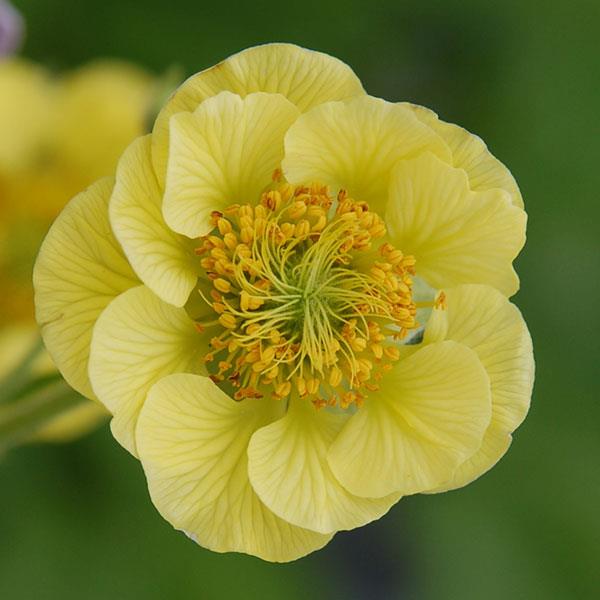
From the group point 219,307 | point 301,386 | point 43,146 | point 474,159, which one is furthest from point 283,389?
point 43,146

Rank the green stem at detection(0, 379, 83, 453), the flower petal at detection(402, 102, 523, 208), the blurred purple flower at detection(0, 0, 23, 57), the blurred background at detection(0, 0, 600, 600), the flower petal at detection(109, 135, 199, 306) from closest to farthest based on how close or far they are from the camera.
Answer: the flower petal at detection(109, 135, 199, 306)
the flower petal at detection(402, 102, 523, 208)
the green stem at detection(0, 379, 83, 453)
the blurred purple flower at detection(0, 0, 23, 57)
the blurred background at detection(0, 0, 600, 600)

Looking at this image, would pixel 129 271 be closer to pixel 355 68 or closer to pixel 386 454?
pixel 386 454

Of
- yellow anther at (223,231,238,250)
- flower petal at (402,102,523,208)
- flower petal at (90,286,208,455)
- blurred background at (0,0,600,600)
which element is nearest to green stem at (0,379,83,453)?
flower petal at (90,286,208,455)

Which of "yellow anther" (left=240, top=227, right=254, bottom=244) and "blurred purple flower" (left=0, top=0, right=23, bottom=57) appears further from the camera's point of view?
"blurred purple flower" (left=0, top=0, right=23, bottom=57)

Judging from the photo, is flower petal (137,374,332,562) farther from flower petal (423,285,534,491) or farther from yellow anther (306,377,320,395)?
flower petal (423,285,534,491)

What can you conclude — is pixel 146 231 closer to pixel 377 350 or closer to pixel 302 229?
pixel 302 229

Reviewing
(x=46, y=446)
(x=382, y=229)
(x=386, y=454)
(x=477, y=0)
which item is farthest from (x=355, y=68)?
(x=386, y=454)

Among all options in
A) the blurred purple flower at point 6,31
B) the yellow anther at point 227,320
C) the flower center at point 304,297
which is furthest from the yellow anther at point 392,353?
the blurred purple flower at point 6,31
